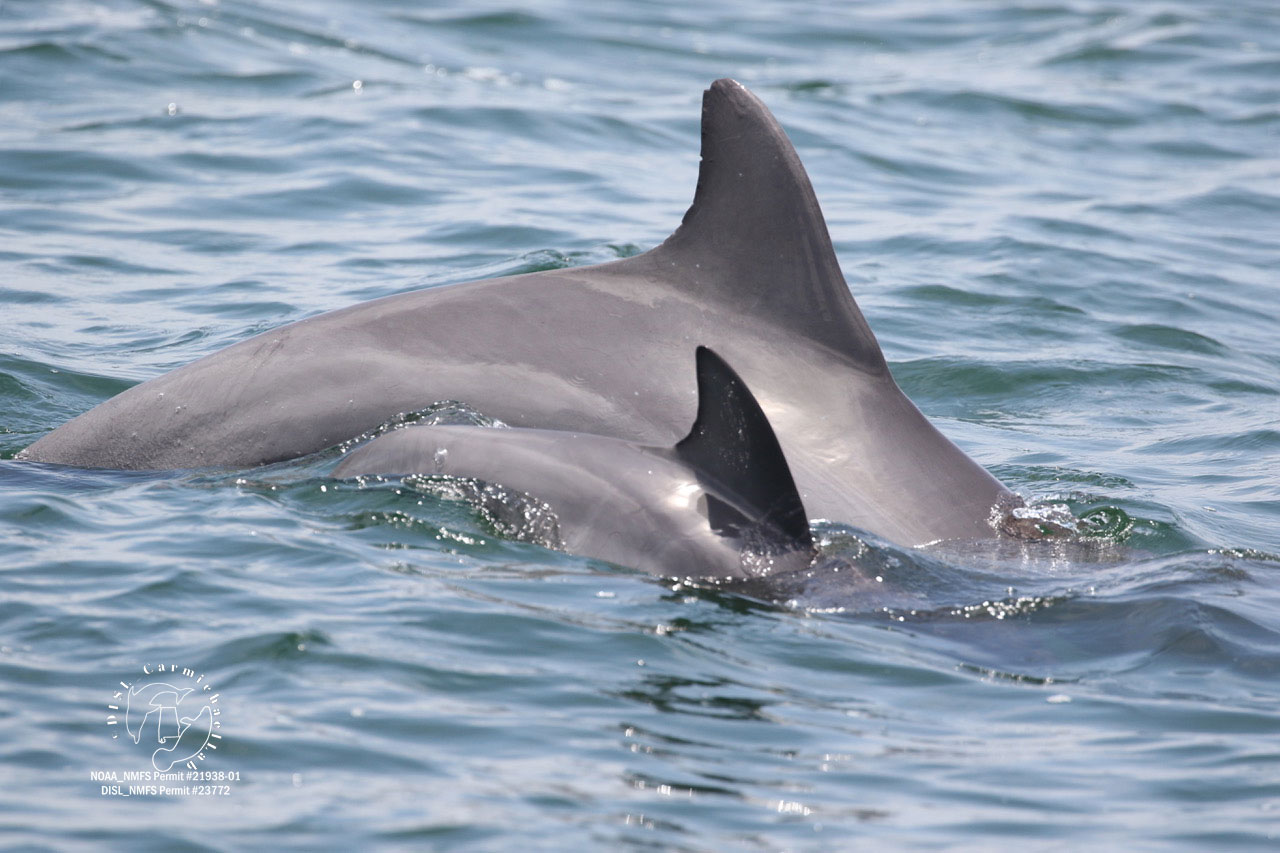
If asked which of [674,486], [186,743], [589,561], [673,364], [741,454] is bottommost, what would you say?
[186,743]

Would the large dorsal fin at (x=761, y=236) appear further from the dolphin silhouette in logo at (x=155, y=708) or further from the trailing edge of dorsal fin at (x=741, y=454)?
the dolphin silhouette in logo at (x=155, y=708)

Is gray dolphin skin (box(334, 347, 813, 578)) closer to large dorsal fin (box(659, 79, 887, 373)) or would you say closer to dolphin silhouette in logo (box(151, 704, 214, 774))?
large dorsal fin (box(659, 79, 887, 373))

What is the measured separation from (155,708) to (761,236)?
3.45 m

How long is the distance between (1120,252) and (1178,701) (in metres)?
10.5

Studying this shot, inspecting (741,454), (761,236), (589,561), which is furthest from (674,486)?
(761,236)

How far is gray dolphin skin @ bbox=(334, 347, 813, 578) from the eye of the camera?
20.4 feet

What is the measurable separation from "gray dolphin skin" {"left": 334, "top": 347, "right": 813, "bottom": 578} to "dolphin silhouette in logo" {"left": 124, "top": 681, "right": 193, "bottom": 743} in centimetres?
169

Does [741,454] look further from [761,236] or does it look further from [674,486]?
[761,236]

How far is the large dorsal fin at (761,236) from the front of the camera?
7.11 metres

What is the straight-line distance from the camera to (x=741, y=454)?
6270 millimetres

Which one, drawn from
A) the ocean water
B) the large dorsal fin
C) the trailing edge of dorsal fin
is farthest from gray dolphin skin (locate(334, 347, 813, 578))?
the large dorsal fin

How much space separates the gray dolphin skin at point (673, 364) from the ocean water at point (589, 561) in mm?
293

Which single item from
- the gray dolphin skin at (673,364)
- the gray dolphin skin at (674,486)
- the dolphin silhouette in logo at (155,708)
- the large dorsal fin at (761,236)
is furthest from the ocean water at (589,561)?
the large dorsal fin at (761,236)

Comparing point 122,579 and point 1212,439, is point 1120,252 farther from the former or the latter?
point 122,579
